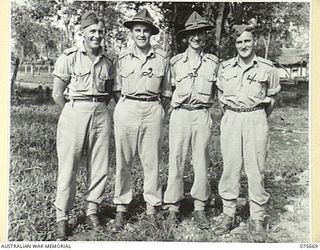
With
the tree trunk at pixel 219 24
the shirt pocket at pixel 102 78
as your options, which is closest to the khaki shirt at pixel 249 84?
the tree trunk at pixel 219 24

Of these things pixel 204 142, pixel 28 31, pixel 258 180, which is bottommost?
pixel 258 180

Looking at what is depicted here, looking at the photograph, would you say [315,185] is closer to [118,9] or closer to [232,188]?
[232,188]

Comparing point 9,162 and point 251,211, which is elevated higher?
point 9,162

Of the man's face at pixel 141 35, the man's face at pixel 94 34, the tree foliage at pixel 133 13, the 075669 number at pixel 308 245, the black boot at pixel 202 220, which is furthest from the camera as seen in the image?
the tree foliage at pixel 133 13

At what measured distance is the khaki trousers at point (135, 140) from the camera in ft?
12.3

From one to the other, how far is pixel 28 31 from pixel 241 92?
189 cm

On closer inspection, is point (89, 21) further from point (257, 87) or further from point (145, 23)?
point (257, 87)

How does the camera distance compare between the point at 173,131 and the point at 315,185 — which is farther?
the point at 315,185

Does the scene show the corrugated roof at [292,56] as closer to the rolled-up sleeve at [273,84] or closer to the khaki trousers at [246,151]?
the rolled-up sleeve at [273,84]

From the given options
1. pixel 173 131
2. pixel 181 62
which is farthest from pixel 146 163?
pixel 181 62

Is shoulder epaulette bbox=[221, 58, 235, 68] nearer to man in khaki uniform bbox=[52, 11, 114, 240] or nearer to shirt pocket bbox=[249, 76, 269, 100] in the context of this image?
shirt pocket bbox=[249, 76, 269, 100]

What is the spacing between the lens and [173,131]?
383 centimetres

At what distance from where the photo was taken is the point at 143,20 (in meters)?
3.75

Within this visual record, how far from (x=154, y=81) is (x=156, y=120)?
30cm
